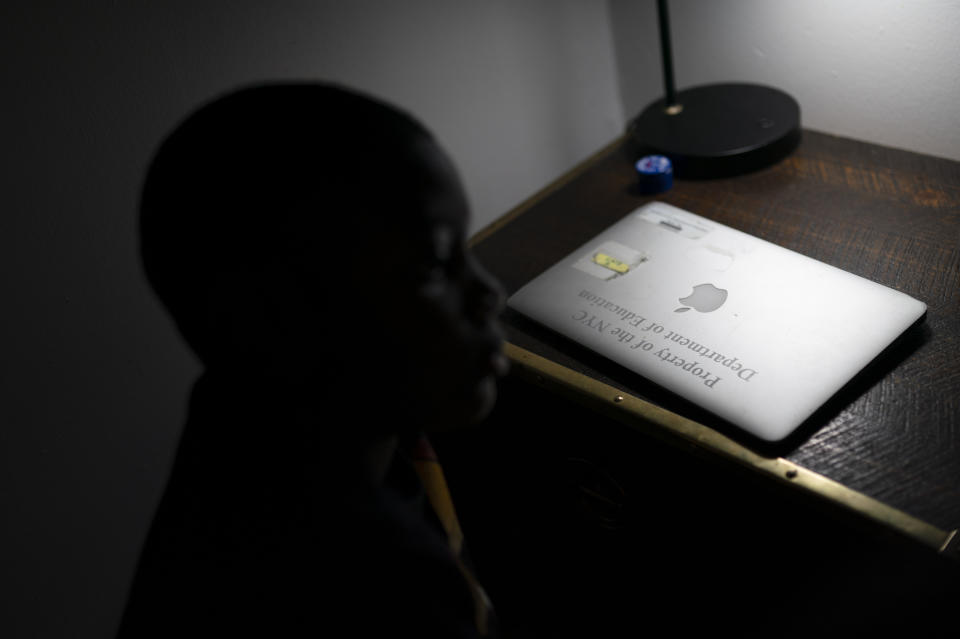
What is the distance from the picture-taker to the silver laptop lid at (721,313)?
844mm

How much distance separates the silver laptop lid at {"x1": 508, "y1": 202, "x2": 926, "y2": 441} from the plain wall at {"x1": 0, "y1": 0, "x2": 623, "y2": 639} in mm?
423

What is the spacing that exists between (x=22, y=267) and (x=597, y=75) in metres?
0.98

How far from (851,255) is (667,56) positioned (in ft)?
1.31

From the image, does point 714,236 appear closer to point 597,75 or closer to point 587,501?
point 587,501

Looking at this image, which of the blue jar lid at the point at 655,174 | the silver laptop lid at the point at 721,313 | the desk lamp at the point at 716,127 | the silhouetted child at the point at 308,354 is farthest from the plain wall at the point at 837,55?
the silhouetted child at the point at 308,354

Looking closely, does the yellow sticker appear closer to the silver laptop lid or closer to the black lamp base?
the silver laptop lid

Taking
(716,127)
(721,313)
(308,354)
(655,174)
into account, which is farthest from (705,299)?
(308,354)

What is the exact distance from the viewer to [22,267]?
3.22 ft

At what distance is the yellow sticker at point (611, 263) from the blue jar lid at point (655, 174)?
0.67 ft

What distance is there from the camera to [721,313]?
3.09 ft

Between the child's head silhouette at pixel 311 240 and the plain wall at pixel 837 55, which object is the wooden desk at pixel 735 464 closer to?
the plain wall at pixel 837 55

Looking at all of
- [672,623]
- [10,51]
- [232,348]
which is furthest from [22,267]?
[672,623]

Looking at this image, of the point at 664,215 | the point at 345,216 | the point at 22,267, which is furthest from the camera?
the point at 664,215

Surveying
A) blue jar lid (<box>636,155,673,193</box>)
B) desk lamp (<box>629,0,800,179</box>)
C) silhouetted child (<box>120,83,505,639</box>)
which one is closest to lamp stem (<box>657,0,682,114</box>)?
desk lamp (<box>629,0,800,179</box>)
